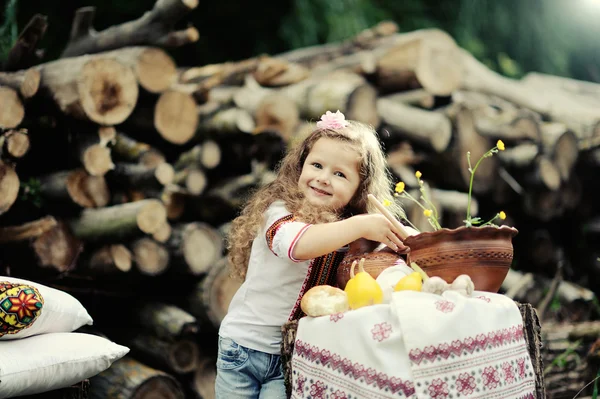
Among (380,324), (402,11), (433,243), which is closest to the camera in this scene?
(380,324)

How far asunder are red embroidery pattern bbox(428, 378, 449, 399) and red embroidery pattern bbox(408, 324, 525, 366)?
51mm

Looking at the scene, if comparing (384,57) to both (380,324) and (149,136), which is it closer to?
(149,136)

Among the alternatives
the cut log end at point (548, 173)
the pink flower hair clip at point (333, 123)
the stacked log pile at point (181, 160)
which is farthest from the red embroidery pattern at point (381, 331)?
the cut log end at point (548, 173)

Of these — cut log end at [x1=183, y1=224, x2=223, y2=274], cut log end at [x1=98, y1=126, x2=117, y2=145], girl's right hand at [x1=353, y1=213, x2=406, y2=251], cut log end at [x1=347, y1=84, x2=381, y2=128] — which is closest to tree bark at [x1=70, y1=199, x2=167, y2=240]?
cut log end at [x1=183, y1=224, x2=223, y2=274]

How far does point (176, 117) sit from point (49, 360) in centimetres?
191

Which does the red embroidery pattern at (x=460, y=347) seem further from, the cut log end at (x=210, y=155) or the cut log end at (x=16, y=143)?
the cut log end at (x=210, y=155)

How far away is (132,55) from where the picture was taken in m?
3.37

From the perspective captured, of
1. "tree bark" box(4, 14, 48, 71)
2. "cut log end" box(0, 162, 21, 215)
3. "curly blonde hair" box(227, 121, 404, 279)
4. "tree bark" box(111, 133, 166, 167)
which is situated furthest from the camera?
"tree bark" box(111, 133, 166, 167)

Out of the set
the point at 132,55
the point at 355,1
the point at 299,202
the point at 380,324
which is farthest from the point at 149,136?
the point at 355,1

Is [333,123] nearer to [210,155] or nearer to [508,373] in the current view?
[508,373]

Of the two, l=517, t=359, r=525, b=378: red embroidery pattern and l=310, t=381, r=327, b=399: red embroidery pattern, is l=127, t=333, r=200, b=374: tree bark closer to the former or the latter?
l=310, t=381, r=327, b=399: red embroidery pattern

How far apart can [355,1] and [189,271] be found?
5102 mm

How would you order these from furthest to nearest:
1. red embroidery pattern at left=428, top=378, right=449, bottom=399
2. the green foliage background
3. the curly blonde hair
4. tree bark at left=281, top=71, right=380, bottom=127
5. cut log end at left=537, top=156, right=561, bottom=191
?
1. the green foliage background
2. cut log end at left=537, top=156, right=561, bottom=191
3. tree bark at left=281, top=71, right=380, bottom=127
4. the curly blonde hair
5. red embroidery pattern at left=428, top=378, right=449, bottom=399

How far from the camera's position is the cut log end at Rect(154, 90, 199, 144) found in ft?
11.6
